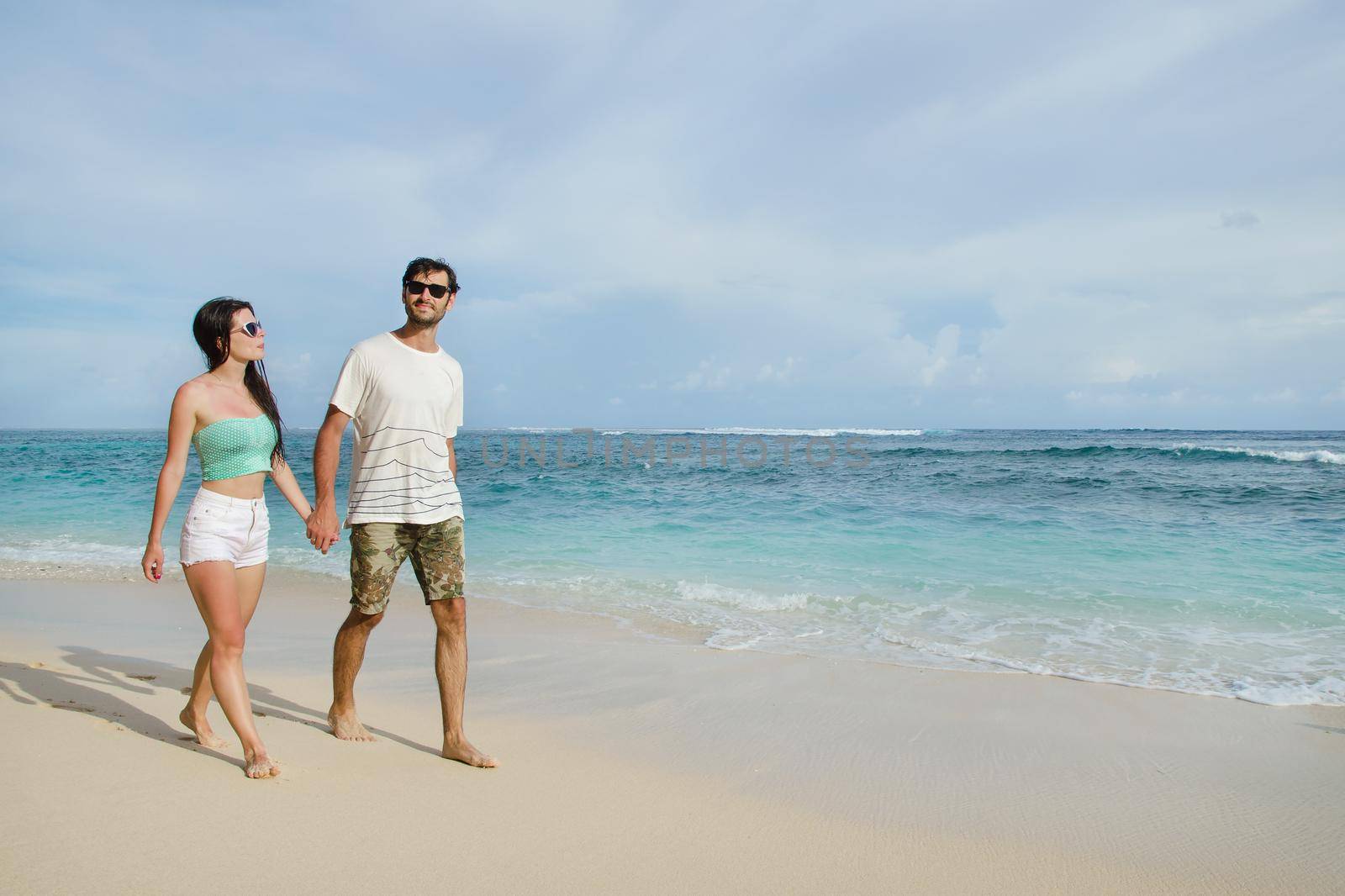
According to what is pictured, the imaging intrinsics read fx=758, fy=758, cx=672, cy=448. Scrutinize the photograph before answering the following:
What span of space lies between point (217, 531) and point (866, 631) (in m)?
4.67

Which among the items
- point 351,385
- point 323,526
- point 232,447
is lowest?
point 323,526

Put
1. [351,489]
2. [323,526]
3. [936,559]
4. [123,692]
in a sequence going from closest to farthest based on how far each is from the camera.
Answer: [323,526], [351,489], [123,692], [936,559]

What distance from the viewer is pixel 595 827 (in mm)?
2580

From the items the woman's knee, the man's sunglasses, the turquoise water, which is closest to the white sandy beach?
the woman's knee

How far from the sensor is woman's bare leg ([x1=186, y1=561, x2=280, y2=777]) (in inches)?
108

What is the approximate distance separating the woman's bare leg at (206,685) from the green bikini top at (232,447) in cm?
38

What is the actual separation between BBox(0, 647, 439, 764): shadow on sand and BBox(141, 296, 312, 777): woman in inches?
17.2

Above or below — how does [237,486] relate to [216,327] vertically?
below

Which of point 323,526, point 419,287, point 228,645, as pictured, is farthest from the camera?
point 419,287

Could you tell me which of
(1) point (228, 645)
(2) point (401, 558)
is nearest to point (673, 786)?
(2) point (401, 558)

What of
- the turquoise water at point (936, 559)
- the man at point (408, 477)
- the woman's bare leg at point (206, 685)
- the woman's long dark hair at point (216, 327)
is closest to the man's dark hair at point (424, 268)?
the man at point (408, 477)

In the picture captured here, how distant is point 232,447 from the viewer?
281 centimetres

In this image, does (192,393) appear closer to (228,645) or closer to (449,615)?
(228,645)

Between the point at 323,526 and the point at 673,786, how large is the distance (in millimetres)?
1722
